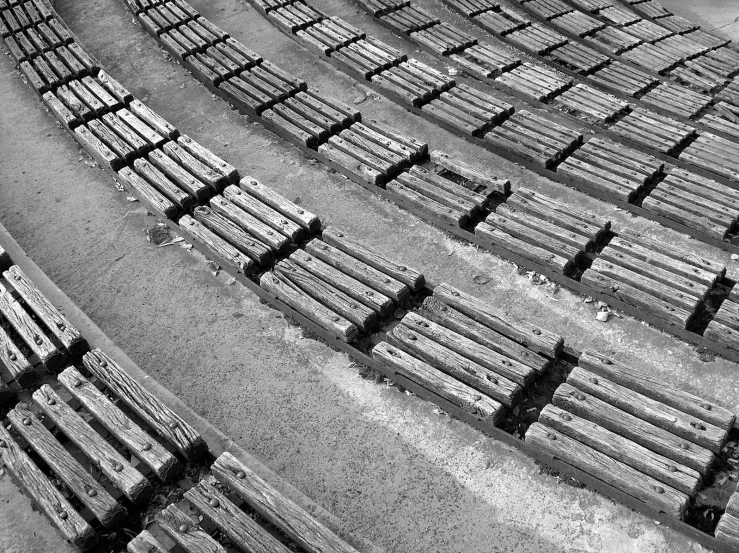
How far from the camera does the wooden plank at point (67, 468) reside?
5809mm

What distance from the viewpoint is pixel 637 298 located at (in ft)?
25.7

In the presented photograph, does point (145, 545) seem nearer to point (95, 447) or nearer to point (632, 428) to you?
point (95, 447)

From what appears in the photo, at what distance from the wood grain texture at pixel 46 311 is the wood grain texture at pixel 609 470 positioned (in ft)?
16.4

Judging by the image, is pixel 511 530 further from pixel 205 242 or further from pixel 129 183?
pixel 129 183

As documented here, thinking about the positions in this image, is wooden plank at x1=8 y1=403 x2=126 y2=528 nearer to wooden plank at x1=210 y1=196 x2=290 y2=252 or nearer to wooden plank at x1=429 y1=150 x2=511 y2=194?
wooden plank at x1=210 y1=196 x2=290 y2=252

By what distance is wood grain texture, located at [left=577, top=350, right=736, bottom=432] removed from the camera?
6.52 metres

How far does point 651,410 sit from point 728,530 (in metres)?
1.32

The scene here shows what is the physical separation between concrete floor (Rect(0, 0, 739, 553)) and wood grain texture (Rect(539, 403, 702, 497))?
0.45 meters

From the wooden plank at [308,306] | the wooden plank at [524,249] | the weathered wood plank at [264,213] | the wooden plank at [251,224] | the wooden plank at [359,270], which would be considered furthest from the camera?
the weathered wood plank at [264,213]

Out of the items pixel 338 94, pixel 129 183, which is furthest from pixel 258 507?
pixel 338 94

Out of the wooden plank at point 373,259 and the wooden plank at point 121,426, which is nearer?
the wooden plank at point 121,426

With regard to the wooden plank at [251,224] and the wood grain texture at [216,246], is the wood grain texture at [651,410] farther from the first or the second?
the wood grain texture at [216,246]

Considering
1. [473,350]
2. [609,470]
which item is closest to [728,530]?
[609,470]

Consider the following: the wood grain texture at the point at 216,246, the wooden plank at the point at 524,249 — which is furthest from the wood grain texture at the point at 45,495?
the wooden plank at the point at 524,249
